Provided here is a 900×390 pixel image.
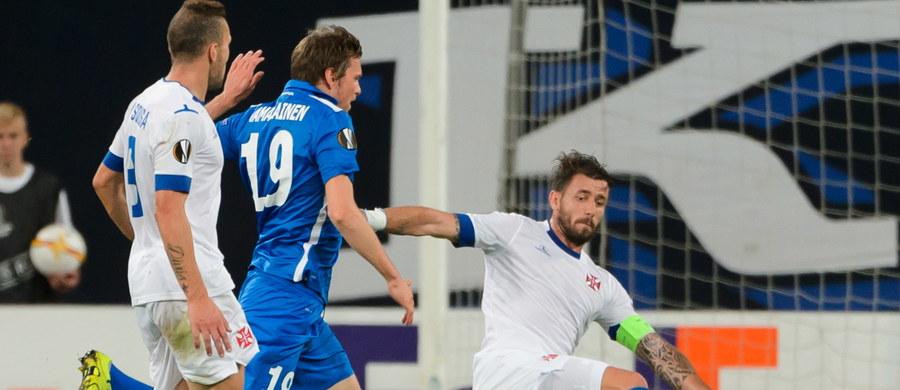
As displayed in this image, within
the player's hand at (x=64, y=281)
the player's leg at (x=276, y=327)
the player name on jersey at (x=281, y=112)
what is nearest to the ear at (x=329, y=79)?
the player name on jersey at (x=281, y=112)

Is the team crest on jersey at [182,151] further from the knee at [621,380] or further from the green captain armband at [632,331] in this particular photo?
the green captain armband at [632,331]

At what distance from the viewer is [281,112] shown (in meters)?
4.01

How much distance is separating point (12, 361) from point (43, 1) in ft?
6.97

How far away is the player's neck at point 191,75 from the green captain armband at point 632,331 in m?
2.11

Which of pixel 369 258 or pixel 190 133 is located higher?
pixel 190 133

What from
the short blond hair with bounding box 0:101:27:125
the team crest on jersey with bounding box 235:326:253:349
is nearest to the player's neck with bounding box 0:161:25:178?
the short blond hair with bounding box 0:101:27:125

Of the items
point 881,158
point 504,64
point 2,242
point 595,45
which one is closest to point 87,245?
point 2,242

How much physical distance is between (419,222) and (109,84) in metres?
3.15

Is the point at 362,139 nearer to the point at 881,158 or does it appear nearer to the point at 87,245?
the point at 87,245

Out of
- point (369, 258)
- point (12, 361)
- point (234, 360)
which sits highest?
→ point (369, 258)

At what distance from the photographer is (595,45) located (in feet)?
21.9

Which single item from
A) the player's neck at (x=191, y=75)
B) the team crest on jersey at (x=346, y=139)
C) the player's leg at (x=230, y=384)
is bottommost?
the player's leg at (x=230, y=384)

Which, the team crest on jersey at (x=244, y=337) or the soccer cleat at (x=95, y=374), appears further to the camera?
the soccer cleat at (x=95, y=374)

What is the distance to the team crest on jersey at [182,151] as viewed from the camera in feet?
10.9
